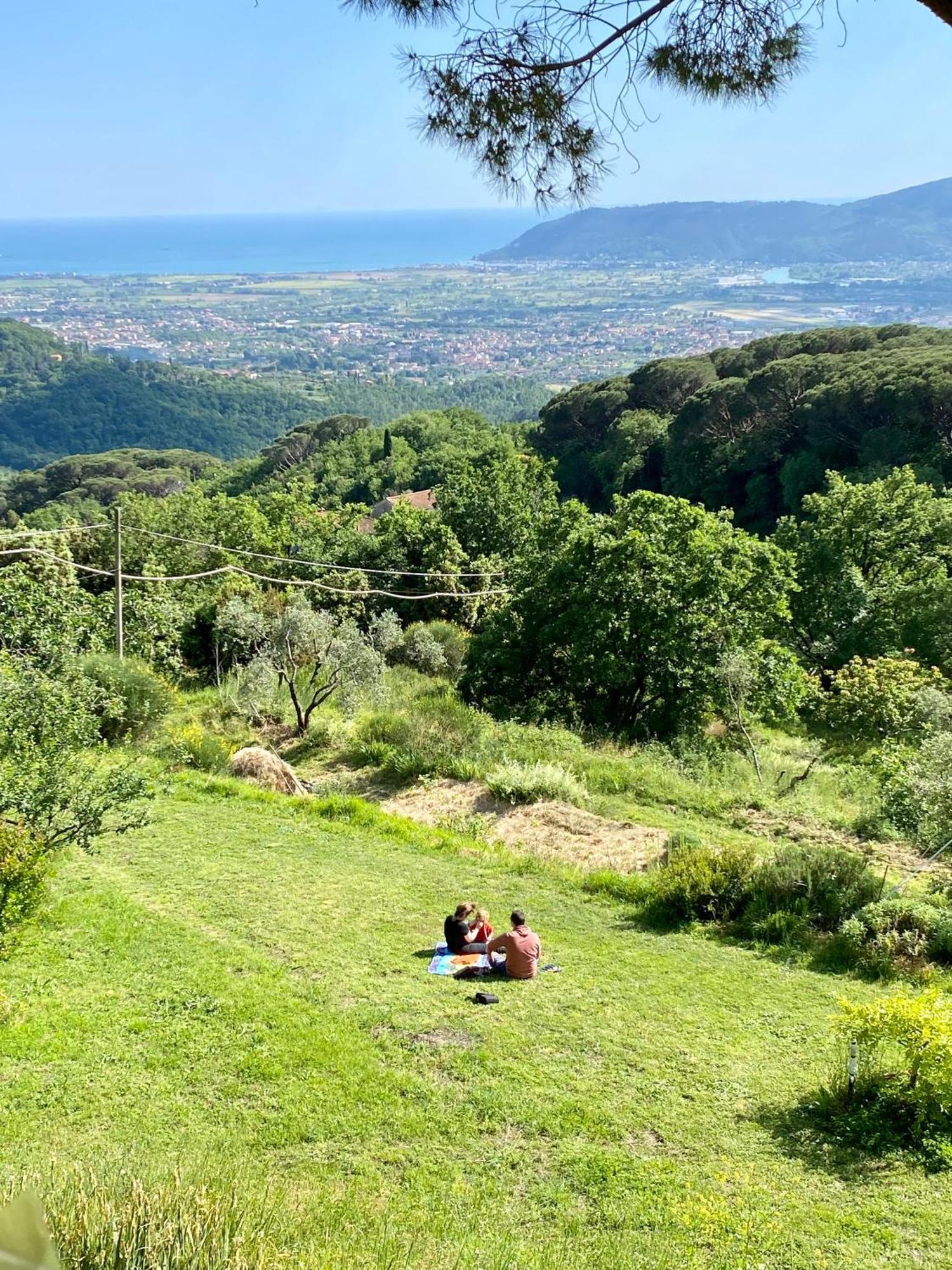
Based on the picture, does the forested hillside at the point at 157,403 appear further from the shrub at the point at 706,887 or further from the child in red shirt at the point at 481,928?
the child in red shirt at the point at 481,928

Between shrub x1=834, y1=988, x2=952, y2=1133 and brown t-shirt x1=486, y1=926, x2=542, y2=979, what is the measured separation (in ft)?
9.93

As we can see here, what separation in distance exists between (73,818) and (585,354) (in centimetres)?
17469

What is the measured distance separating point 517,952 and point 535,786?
5458 mm

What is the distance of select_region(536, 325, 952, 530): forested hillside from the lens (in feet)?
107

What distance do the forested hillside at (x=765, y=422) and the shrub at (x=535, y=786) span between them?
2094 cm

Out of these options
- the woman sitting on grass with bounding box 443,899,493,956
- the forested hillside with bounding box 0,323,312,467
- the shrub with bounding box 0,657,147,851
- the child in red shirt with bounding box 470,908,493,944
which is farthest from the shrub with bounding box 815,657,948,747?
the forested hillside with bounding box 0,323,312,467

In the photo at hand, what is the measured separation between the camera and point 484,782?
46.6ft

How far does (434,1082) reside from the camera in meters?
6.12

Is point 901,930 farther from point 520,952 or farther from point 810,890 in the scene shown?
point 520,952

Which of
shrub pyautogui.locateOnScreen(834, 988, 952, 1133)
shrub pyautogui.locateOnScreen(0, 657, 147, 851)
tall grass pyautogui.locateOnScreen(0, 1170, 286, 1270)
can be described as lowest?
shrub pyautogui.locateOnScreen(834, 988, 952, 1133)

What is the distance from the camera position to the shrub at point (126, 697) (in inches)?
590

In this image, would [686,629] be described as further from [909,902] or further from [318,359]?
[318,359]

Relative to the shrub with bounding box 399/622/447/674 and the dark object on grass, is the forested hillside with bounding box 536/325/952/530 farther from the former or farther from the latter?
the dark object on grass

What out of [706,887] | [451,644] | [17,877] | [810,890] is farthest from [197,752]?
[810,890]
